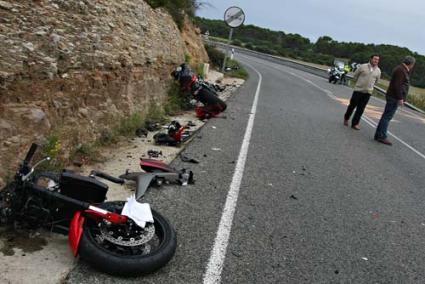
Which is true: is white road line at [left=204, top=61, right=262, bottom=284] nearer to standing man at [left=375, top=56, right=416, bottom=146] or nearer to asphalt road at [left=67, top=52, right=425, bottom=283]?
asphalt road at [left=67, top=52, right=425, bottom=283]

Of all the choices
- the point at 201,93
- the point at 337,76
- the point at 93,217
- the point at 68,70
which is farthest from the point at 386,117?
the point at 337,76

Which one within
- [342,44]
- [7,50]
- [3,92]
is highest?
[7,50]

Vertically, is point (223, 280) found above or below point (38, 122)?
below

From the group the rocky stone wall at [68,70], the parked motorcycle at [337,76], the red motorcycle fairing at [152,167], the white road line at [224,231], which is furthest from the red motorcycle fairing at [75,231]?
the parked motorcycle at [337,76]

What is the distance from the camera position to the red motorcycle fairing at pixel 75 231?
3.90 metres

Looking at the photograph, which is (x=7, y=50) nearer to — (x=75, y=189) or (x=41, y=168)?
(x=41, y=168)

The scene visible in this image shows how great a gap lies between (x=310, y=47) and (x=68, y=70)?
6957 cm

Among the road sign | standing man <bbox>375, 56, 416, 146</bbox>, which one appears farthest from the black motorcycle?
standing man <bbox>375, 56, 416, 146</bbox>

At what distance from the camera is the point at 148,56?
1056 cm

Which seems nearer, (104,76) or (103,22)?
(104,76)

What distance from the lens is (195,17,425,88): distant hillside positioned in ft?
197

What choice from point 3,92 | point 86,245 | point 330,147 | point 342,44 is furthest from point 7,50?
point 342,44

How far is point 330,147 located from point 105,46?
502 cm

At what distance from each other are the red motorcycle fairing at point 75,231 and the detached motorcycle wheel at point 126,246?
0.13 ft
